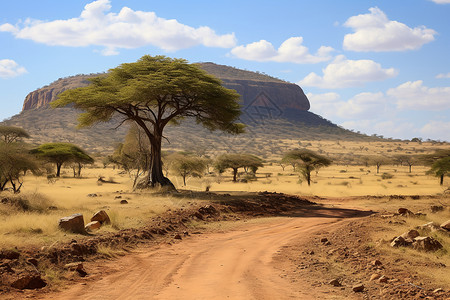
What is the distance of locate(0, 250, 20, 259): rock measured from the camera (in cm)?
762

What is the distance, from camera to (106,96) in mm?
21266

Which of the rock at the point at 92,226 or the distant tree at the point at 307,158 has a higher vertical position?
the distant tree at the point at 307,158

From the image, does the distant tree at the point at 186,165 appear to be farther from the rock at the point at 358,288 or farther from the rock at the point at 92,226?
the rock at the point at 358,288

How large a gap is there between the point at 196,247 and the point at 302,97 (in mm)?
150316

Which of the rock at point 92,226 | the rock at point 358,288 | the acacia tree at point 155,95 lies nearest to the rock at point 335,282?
the rock at point 358,288

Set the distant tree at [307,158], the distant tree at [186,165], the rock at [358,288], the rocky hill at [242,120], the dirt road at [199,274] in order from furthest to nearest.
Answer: the rocky hill at [242,120] → the distant tree at [307,158] → the distant tree at [186,165] → the rock at [358,288] → the dirt road at [199,274]

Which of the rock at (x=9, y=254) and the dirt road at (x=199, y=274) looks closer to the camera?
the dirt road at (x=199, y=274)

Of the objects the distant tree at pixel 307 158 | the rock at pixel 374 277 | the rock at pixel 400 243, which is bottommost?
A: the rock at pixel 374 277

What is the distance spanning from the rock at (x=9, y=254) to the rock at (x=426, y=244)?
861 centimetres

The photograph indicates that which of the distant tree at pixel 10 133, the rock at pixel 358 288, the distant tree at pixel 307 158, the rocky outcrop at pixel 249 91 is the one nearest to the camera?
the rock at pixel 358 288

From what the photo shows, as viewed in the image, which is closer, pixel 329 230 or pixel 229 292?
pixel 229 292

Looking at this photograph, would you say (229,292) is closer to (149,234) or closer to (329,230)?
(149,234)

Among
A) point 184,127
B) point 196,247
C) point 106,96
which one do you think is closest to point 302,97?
point 184,127

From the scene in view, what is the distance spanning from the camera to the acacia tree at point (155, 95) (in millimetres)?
21219
